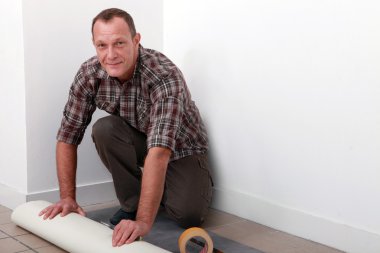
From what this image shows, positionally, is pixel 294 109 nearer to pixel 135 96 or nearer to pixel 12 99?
pixel 135 96

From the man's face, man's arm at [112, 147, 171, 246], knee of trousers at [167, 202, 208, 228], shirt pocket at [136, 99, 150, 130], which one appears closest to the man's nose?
the man's face

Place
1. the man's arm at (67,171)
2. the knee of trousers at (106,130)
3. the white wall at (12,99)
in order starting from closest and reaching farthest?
the man's arm at (67,171)
the knee of trousers at (106,130)
the white wall at (12,99)

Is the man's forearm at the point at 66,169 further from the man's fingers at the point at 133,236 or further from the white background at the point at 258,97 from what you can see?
the man's fingers at the point at 133,236

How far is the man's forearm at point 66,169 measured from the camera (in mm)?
1810

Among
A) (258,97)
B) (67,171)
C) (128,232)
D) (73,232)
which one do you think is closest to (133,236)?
(128,232)

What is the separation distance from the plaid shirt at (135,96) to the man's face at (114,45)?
11 centimetres

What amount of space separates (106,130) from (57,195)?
0.51 meters

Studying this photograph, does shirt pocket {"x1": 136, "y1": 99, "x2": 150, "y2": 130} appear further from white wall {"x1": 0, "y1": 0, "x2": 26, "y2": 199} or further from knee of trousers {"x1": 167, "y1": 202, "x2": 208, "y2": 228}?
white wall {"x1": 0, "y1": 0, "x2": 26, "y2": 199}

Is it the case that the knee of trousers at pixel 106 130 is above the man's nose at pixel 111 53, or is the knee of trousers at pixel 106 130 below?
below

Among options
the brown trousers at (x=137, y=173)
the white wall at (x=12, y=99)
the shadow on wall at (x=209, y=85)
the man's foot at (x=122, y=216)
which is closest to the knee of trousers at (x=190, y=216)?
the brown trousers at (x=137, y=173)

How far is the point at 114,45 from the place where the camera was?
164 centimetres

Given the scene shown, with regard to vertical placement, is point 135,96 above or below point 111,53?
below

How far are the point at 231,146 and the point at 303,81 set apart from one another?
1.71ft

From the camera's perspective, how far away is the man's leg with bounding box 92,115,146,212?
6.34 feet
